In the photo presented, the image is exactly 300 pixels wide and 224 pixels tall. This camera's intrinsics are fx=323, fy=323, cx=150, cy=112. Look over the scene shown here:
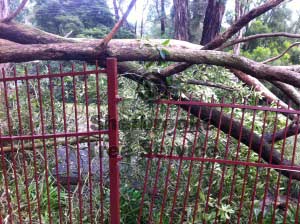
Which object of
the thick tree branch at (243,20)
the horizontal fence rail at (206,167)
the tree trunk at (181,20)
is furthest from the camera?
the tree trunk at (181,20)

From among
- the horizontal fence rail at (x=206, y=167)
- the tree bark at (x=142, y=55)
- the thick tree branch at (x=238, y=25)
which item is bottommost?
the horizontal fence rail at (x=206, y=167)

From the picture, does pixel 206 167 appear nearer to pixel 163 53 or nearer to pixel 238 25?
pixel 163 53

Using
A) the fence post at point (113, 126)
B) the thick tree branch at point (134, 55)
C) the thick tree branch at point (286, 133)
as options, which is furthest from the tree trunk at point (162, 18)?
the fence post at point (113, 126)

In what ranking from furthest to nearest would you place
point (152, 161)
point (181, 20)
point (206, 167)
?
point (181, 20) < point (152, 161) < point (206, 167)

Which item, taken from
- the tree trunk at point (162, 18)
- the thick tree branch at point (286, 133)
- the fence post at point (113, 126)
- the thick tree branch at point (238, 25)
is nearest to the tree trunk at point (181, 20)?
the thick tree branch at point (286, 133)

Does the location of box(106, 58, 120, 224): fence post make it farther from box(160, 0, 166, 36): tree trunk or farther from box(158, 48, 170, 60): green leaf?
box(160, 0, 166, 36): tree trunk

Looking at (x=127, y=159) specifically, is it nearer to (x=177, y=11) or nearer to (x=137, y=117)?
(x=137, y=117)

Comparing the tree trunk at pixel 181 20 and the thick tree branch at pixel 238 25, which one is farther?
the tree trunk at pixel 181 20

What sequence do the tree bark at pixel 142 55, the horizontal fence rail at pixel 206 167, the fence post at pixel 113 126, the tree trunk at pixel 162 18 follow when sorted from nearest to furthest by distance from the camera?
the fence post at pixel 113 126, the tree bark at pixel 142 55, the horizontal fence rail at pixel 206 167, the tree trunk at pixel 162 18

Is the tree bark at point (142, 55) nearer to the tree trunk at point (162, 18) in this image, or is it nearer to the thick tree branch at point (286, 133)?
the thick tree branch at point (286, 133)

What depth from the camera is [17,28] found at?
361cm

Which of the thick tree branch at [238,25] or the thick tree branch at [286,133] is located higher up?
the thick tree branch at [238,25]

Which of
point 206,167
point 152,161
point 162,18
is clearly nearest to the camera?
point 206,167

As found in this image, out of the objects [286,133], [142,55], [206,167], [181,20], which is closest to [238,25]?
[142,55]
